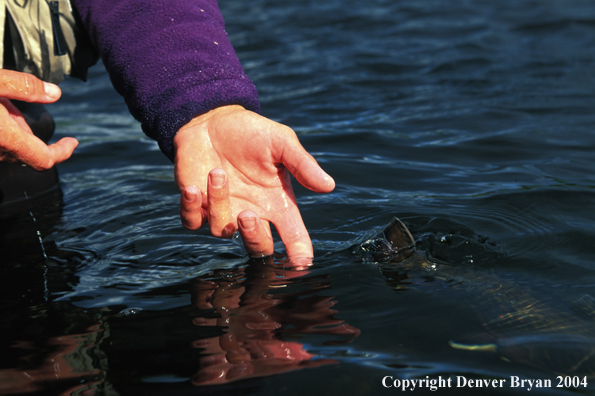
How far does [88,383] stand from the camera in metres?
1.91

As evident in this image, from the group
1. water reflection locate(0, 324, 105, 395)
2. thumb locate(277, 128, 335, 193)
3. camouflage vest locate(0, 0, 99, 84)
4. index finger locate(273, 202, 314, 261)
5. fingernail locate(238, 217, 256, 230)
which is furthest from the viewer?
camouflage vest locate(0, 0, 99, 84)

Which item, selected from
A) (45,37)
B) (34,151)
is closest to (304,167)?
(34,151)

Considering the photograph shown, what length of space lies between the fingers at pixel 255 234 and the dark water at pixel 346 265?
0.11m

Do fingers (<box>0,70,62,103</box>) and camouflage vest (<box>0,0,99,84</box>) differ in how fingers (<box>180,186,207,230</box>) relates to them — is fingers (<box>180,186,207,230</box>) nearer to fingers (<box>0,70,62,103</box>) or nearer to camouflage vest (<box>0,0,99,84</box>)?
fingers (<box>0,70,62,103</box>)

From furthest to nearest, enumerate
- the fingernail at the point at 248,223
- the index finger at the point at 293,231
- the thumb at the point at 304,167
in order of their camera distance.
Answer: the index finger at the point at 293,231
the fingernail at the point at 248,223
the thumb at the point at 304,167

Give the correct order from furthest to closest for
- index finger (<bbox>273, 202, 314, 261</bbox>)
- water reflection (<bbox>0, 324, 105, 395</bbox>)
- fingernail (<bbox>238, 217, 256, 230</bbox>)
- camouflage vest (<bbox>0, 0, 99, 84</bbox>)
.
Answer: camouflage vest (<bbox>0, 0, 99, 84</bbox>)
index finger (<bbox>273, 202, 314, 261</bbox>)
fingernail (<bbox>238, 217, 256, 230</bbox>)
water reflection (<bbox>0, 324, 105, 395</bbox>)

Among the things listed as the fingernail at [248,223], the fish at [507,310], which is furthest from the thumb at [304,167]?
the fish at [507,310]

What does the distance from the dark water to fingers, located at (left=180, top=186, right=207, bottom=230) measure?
314mm

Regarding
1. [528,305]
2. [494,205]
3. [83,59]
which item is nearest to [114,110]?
[83,59]

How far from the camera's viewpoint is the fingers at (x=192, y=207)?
2305 mm

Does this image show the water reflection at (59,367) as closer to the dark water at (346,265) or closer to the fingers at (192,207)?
the dark water at (346,265)

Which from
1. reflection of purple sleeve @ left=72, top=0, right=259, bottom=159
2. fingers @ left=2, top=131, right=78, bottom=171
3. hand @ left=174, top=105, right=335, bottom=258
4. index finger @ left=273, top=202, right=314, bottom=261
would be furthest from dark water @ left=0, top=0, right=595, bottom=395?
reflection of purple sleeve @ left=72, top=0, right=259, bottom=159

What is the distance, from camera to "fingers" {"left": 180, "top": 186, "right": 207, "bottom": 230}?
2.30 metres

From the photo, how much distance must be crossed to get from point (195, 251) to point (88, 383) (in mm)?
1090
